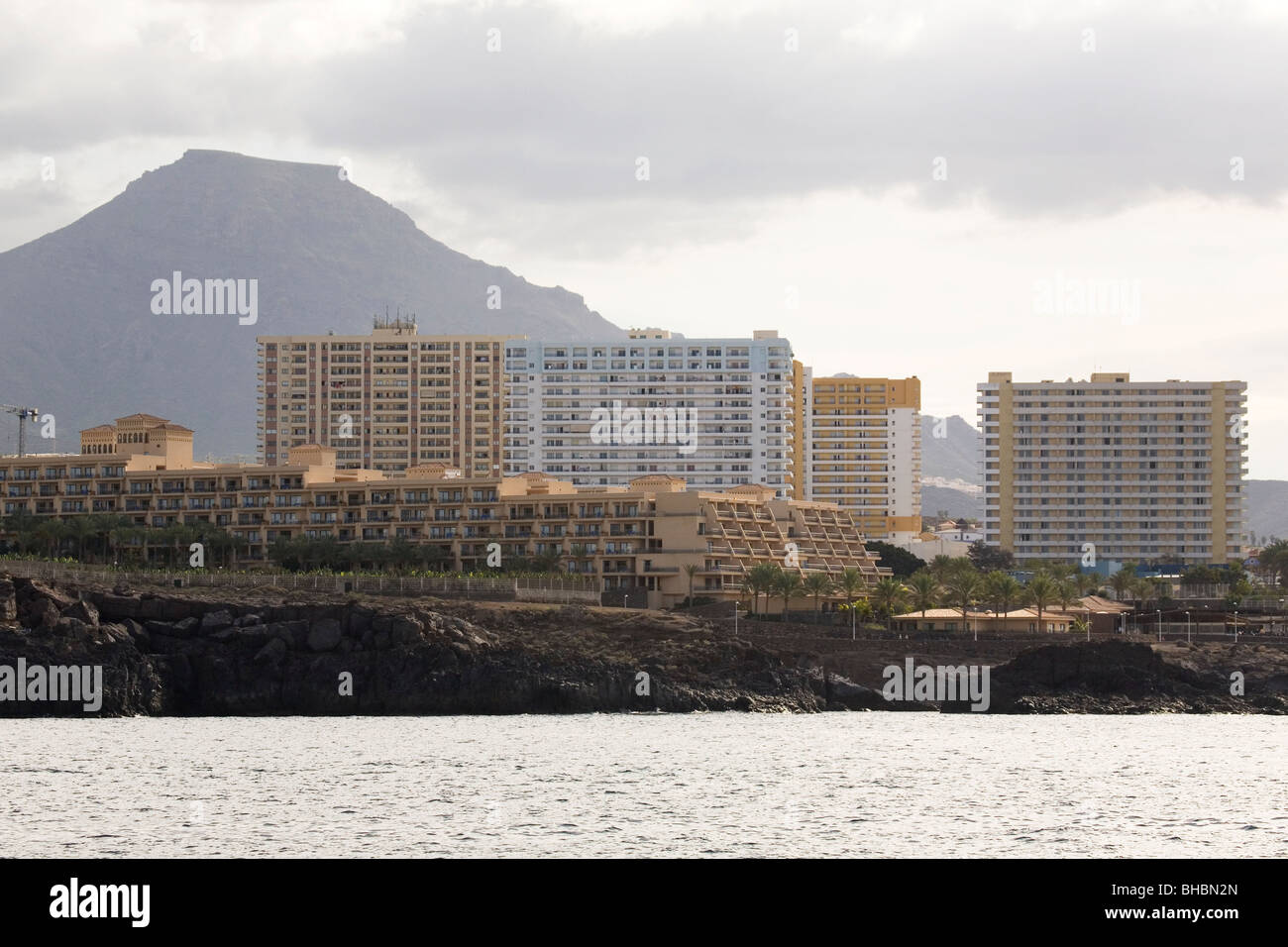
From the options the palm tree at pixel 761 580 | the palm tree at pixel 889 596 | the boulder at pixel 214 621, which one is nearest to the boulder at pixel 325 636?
the boulder at pixel 214 621

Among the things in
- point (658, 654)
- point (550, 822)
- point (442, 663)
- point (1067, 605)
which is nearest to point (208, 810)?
point (550, 822)

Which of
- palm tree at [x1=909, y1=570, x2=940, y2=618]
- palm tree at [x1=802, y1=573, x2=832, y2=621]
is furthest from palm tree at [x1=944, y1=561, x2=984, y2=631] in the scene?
palm tree at [x1=802, y1=573, x2=832, y2=621]

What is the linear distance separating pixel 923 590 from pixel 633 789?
8566 cm

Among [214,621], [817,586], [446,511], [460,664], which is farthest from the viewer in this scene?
[446,511]

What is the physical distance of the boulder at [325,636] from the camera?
370ft

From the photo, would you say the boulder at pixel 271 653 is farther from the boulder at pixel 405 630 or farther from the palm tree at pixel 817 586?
the palm tree at pixel 817 586

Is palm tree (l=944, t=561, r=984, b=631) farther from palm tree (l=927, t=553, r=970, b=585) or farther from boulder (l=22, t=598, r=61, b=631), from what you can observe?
boulder (l=22, t=598, r=61, b=631)

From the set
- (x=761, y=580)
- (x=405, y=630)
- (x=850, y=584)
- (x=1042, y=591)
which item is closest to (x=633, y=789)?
(x=405, y=630)

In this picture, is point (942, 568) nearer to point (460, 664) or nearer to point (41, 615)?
point (460, 664)

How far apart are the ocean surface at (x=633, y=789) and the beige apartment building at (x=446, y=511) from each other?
5066cm

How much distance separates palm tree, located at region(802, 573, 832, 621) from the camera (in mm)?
148500

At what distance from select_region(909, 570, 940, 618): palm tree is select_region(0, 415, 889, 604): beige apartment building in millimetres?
16073

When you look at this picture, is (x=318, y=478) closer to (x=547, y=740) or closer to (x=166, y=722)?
(x=166, y=722)

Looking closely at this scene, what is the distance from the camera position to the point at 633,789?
64.6m
